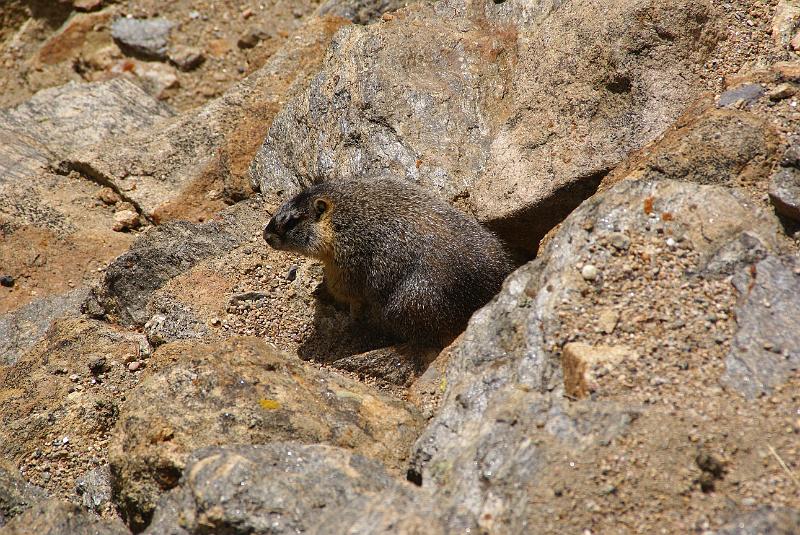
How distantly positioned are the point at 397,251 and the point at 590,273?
2.60 metres

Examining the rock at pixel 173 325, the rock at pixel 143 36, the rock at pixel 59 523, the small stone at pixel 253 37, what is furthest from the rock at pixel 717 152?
the rock at pixel 143 36

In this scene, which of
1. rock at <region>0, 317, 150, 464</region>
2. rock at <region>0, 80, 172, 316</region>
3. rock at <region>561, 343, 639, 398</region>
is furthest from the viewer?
rock at <region>0, 80, 172, 316</region>

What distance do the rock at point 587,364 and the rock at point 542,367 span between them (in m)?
0.07

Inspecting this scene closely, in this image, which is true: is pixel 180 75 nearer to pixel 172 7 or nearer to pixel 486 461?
pixel 172 7

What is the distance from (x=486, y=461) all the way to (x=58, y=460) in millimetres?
3775

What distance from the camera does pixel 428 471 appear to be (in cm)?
504

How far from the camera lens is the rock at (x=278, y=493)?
4.63 meters

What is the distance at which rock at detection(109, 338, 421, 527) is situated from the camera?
5.57 meters

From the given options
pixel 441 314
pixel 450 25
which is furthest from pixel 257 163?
pixel 441 314

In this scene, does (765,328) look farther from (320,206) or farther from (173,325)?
(173,325)

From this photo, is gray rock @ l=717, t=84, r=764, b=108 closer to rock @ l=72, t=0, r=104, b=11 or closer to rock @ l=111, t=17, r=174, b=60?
rock @ l=111, t=17, r=174, b=60

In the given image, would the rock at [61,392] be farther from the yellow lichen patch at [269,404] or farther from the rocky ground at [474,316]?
the yellow lichen patch at [269,404]

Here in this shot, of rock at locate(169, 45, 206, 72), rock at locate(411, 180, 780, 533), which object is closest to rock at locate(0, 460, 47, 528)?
rock at locate(411, 180, 780, 533)

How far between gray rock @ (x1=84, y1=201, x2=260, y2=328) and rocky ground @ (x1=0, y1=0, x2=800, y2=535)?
0.03 m
